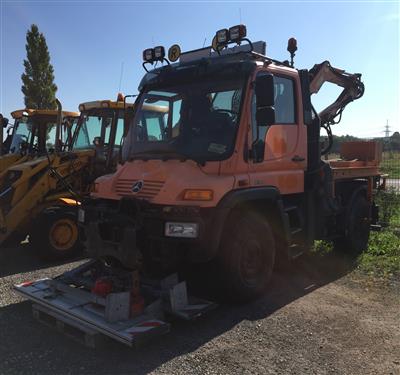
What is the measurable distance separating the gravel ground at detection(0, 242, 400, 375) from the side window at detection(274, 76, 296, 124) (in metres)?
2.23

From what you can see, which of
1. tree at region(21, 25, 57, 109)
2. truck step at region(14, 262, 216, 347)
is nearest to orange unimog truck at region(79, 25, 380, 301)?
truck step at region(14, 262, 216, 347)

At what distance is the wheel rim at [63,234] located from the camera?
291 inches

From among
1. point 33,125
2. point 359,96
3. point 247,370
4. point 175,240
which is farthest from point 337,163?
point 33,125

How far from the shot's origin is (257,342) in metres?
4.29

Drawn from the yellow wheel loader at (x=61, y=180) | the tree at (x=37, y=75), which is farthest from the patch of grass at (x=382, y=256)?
the tree at (x=37, y=75)

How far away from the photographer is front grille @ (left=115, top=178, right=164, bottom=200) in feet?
15.4

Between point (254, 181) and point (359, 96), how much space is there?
448 cm

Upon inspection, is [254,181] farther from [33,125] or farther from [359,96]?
[33,125]

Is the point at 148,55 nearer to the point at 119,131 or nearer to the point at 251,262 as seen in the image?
the point at 119,131

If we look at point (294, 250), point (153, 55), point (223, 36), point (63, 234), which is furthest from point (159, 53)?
point (63, 234)

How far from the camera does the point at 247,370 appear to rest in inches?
148

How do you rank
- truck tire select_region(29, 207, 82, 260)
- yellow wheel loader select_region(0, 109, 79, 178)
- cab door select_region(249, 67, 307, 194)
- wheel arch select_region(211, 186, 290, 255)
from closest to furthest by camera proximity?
wheel arch select_region(211, 186, 290, 255)
cab door select_region(249, 67, 307, 194)
truck tire select_region(29, 207, 82, 260)
yellow wheel loader select_region(0, 109, 79, 178)

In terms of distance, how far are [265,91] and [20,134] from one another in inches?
287

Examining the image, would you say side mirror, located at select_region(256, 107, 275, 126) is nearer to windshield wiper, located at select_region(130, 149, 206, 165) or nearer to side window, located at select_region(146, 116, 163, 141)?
windshield wiper, located at select_region(130, 149, 206, 165)
